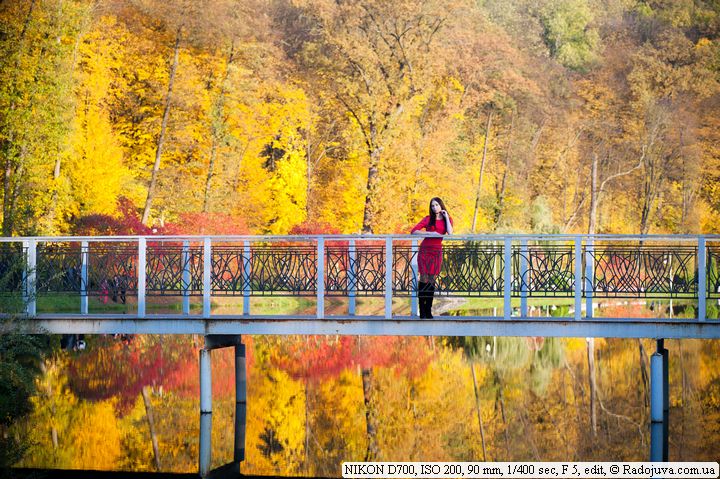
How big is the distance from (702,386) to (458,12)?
21397 millimetres

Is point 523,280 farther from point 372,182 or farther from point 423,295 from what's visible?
point 372,182

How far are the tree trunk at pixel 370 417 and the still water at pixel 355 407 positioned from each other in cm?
4

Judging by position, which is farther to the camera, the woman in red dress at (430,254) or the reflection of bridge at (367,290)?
the woman in red dress at (430,254)

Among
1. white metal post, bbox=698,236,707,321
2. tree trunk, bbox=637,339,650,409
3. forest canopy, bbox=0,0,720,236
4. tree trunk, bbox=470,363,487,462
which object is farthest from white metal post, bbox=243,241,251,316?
forest canopy, bbox=0,0,720,236

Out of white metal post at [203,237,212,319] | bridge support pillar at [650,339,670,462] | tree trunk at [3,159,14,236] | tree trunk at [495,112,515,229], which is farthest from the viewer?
tree trunk at [495,112,515,229]

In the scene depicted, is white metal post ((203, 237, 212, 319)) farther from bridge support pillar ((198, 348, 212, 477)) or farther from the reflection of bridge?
bridge support pillar ((198, 348, 212, 477))

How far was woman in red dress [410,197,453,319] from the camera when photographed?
1795cm

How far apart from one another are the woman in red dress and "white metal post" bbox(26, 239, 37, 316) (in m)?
5.97

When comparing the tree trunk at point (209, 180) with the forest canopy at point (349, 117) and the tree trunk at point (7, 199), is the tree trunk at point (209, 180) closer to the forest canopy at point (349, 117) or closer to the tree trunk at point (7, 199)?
the forest canopy at point (349, 117)

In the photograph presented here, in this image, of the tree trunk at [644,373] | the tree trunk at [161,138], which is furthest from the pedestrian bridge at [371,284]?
the tree trunk at [161,138]

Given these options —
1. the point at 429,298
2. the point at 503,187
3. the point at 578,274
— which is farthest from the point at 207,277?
the point at 503,187

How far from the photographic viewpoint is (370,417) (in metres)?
19.7

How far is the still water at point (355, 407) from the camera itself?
55.7ft

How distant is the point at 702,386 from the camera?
23.6 meters
